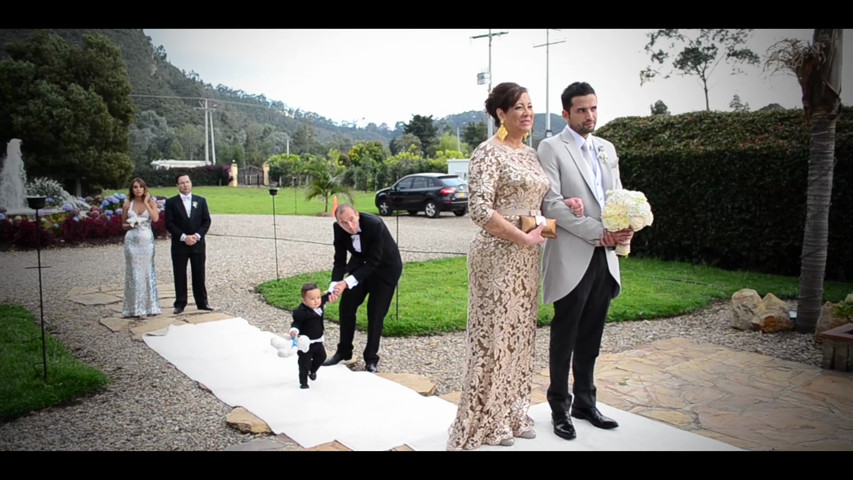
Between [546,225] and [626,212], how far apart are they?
413mm

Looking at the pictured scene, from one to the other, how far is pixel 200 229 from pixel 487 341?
499cm

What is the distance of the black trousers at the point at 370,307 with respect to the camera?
4793mm

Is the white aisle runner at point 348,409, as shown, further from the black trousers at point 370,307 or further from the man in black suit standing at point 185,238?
the man in black suit standing at point 185,238

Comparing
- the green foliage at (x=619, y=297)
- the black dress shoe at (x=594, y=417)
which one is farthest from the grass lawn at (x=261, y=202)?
the black dress shoe at (x=594, y=417)

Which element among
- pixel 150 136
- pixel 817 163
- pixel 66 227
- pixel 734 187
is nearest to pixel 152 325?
pixel 817 163

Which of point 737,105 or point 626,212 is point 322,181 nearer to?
point 737,105

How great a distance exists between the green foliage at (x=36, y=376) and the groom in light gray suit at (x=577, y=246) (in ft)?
11.3

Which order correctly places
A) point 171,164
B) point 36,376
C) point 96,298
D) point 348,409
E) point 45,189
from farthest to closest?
point 171,164, point 45,189, point 96,298, point 36,376, point 348,409

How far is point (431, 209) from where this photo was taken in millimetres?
18844

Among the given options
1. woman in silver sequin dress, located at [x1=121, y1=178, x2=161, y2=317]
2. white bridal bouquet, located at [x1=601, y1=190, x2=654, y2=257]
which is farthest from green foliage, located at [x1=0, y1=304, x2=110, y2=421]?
white bridal bouquet, located at [x1=601, y1=190, x2=654, y2=257]

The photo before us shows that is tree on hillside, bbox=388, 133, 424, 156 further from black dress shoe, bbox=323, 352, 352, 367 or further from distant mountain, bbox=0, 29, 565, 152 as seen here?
black dress shoe, bbox=323, 352, 352, 367

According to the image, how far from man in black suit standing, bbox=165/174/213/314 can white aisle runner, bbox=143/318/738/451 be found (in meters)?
1.53

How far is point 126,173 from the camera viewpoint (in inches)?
858

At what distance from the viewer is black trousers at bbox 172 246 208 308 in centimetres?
695
